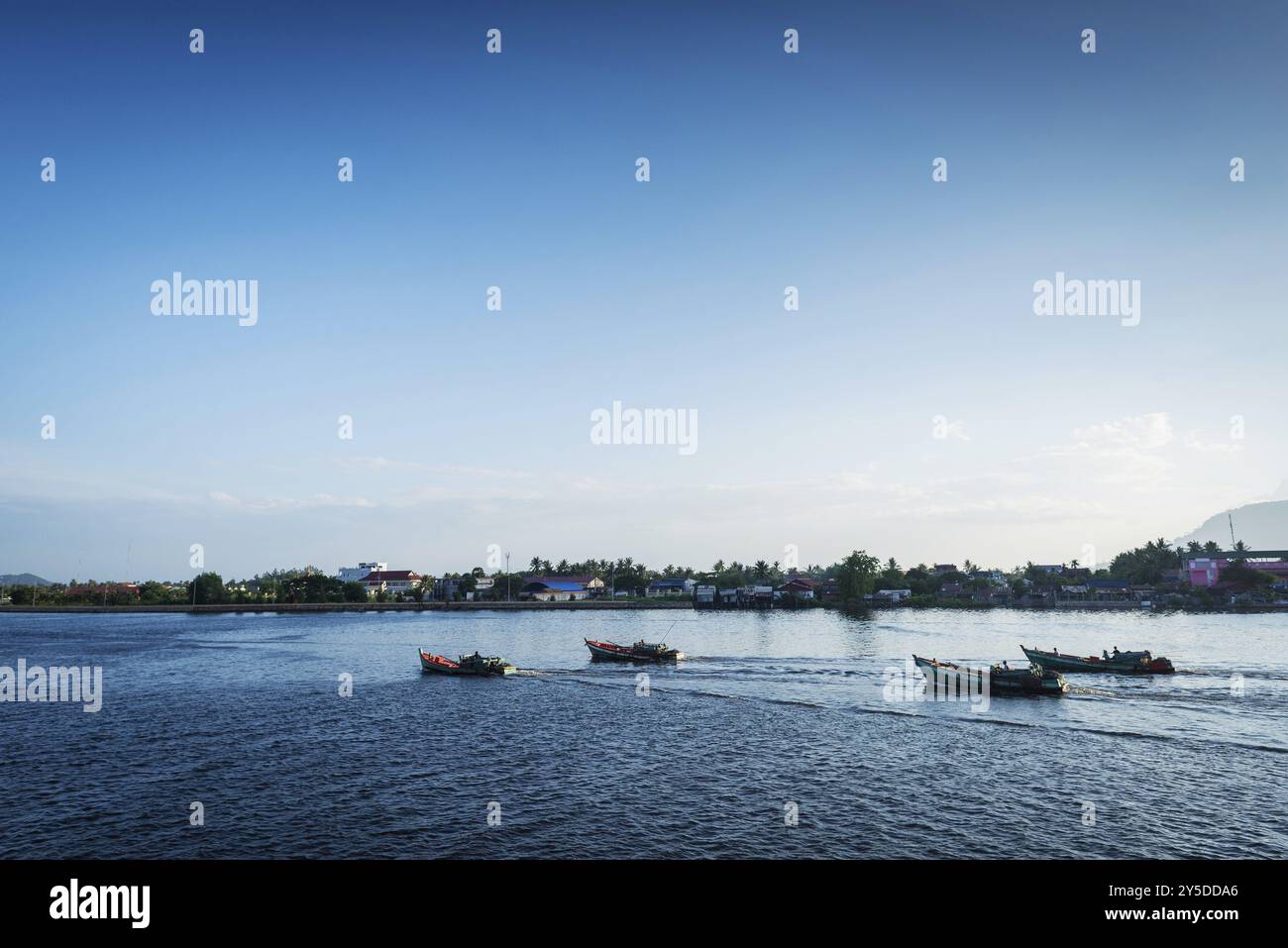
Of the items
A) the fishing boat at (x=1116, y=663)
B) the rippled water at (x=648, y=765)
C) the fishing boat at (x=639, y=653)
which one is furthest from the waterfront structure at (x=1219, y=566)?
the fishing boat at (x=639, y=653)

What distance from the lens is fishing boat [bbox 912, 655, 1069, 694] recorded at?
183 feet

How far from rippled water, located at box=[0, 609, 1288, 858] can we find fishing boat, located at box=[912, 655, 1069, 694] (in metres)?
1.82

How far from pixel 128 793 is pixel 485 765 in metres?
15.7

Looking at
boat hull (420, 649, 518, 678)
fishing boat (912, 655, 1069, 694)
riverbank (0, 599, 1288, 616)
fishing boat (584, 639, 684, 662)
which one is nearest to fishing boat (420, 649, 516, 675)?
boat hull (420, 649, 518, 678)

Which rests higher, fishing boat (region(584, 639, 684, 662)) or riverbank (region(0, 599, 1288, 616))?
fishing boat (region(584, 639, 684, 662))

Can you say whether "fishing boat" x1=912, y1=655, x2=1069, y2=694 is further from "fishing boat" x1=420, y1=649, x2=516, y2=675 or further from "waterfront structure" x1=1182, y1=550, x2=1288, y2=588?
"waterfront structure" x1=1182, y1=550, x2=1288, y2=588

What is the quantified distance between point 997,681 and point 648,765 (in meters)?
34.4

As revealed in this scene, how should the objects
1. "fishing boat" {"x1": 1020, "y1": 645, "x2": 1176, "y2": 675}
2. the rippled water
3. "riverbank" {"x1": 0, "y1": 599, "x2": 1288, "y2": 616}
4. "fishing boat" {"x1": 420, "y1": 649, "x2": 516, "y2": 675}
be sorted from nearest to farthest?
the rippled water → "fishing boat" {"x1": 1020, "y1": 645, "x2": 1176, "y2": 675} → "fishing boat" {"x1": 420, "y1": 649, "x2": 516, "y2": 675} → "riverbank" {"x1": 0, "y1": 599, "x2": 1288, "y2": 616}

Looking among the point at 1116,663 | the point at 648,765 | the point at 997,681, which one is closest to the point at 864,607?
the point at 1116,663

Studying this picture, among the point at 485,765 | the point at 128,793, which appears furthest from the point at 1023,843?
the point at 128,793

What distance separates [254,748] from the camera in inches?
1586

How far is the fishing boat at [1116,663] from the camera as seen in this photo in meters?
64.9

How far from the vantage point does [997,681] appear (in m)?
57.0

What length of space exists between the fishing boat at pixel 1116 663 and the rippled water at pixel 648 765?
3828mm
